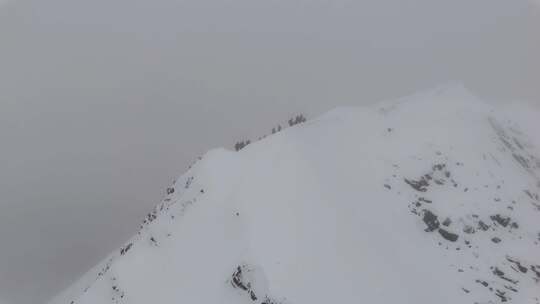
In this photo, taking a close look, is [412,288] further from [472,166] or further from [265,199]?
[472,166]

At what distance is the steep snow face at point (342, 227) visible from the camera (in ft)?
129

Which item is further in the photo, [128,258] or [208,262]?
[128,258]

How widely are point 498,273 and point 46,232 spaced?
346 ft

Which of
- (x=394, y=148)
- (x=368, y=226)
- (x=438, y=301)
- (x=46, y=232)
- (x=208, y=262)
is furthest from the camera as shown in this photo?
(x=46, y=232)

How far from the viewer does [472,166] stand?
54000 millimetres

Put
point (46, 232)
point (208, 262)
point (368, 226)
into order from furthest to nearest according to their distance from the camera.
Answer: point (46, 232), point (368, 226), point (208, 262)

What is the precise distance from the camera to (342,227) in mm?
44094

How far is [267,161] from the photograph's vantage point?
5094 centimetres

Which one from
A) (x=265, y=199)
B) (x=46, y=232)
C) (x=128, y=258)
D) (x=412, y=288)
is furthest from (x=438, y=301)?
(x=46, y=232)

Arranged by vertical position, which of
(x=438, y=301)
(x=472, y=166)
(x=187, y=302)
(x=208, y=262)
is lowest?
(x=438, y=301)

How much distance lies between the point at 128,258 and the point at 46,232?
85.8 m

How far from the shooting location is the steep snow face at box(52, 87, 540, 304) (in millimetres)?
39469

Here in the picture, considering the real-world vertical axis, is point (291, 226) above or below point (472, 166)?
below

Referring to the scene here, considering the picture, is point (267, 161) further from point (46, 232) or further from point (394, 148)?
point (46, 232)
